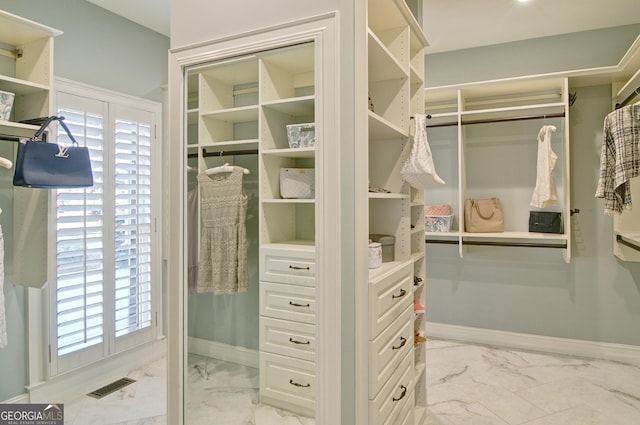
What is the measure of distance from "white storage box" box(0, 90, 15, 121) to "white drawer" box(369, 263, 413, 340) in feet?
7.24

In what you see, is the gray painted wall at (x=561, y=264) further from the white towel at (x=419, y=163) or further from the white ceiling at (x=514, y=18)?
the white towel at (x=419, y=163)

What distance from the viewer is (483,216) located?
3.61 m

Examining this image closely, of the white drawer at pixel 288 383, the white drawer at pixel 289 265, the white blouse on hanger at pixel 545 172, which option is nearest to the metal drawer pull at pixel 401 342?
the white drawer at pixel 288 383

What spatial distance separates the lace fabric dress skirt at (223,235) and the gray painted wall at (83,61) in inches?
61.7

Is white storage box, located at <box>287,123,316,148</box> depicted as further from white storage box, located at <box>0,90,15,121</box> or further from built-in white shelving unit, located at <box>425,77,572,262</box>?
built-in white shelving unit, located at <box>425,77,572,262</box>

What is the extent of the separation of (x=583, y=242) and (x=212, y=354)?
332 centimetres

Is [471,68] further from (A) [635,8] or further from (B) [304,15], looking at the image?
(B) [304,15]

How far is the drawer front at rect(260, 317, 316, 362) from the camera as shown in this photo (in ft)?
5.11

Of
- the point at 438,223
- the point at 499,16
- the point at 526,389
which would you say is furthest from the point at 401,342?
the point at 499,16

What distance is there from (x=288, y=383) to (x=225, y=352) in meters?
0.35

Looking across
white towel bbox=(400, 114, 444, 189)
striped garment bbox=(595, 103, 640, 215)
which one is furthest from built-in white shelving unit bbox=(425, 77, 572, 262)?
white towel bbox=(400, 114, 444, 189)

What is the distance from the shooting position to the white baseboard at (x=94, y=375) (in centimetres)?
265

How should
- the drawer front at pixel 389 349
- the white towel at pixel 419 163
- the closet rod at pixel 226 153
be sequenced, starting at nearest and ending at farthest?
the drawer front at pixel 389 349, the closet rod at pixel 226 153, the white towel at pixel 419 163

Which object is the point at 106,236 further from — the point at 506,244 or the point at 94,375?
the point at 506,244
